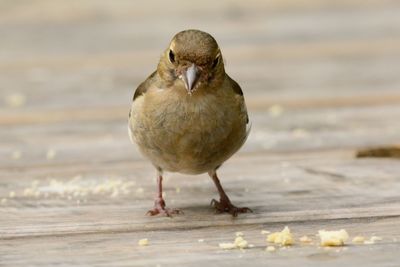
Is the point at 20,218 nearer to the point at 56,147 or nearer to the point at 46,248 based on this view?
the point at 46,248

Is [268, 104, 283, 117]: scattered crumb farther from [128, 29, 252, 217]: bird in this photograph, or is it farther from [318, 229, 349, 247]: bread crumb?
[318, 229, 349, 247]: bread crumb

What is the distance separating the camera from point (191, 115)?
3.77 meters

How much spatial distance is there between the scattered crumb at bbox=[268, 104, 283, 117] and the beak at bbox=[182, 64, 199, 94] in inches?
70.1

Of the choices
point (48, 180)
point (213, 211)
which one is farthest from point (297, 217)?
point (48, 180)

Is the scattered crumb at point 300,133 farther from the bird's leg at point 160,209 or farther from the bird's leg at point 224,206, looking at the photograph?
the bird's leg at point 160,209

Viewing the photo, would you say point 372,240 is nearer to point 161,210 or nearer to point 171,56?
point 161,210

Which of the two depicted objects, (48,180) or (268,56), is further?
(268,56)

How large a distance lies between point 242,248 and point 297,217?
18.6 inches

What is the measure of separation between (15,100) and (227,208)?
8.43 feet

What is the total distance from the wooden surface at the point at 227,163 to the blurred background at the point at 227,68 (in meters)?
0.02

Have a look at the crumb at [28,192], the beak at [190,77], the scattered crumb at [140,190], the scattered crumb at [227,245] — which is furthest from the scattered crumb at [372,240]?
the crumb at [28,192]

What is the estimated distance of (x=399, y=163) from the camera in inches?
178

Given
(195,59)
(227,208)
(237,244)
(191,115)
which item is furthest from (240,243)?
(195,59)

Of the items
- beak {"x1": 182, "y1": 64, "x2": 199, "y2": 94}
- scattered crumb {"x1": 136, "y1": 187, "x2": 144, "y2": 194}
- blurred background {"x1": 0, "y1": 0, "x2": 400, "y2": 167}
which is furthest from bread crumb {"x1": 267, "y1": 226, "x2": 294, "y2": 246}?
blurred background {"x1": 0, "y1": 0, "x2": 400, "y2": 167}
